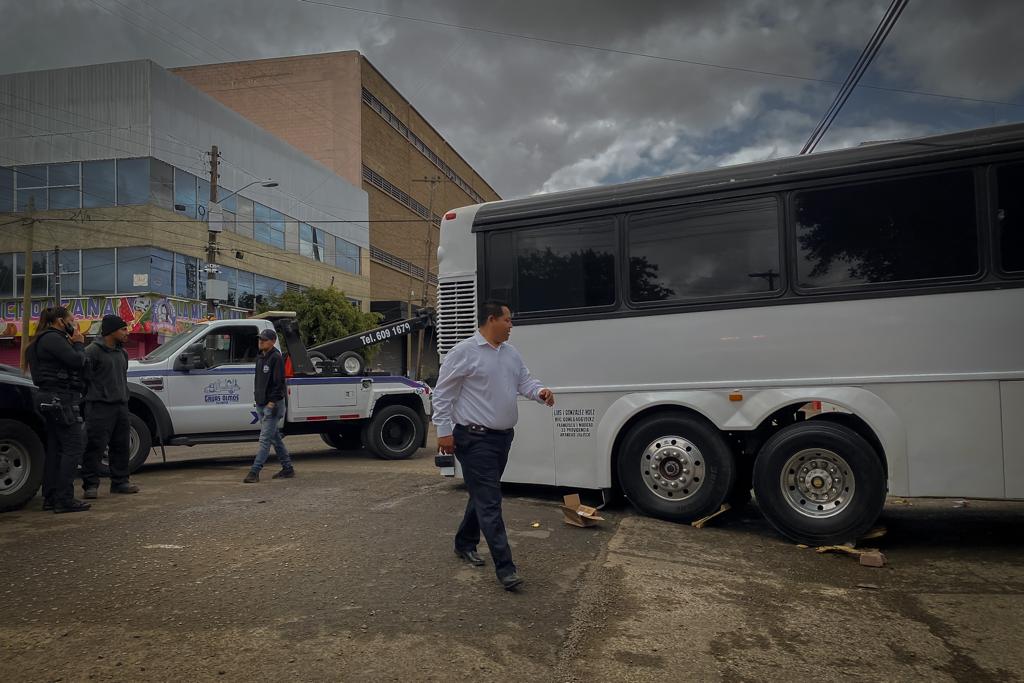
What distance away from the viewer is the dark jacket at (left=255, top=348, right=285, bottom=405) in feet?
30.0

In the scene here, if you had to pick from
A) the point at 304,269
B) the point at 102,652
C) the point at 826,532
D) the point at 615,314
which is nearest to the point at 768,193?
the point at 615,314

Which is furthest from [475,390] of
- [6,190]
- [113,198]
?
[6,190]

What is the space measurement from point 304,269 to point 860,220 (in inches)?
1522

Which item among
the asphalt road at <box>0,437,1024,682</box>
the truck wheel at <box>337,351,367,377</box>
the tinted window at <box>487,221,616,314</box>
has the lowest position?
the asphalt road at <box>0,437,1024,682</box>

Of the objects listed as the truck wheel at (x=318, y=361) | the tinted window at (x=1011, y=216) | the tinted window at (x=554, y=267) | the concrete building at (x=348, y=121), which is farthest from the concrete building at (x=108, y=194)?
the tinted window at (x=1011, y=216)

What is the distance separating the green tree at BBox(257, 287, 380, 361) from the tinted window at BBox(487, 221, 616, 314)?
28541 millimetres

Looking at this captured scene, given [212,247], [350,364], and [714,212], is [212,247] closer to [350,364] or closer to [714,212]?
[350,364]

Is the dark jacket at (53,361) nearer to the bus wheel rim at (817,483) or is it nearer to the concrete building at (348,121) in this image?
the bus wheel rim at (817,483)

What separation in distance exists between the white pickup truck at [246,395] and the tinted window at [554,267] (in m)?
5.40

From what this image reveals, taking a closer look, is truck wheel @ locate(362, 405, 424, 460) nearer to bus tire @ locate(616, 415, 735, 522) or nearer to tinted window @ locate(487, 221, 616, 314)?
tinted window @ locate(487, 221, 616, 314)

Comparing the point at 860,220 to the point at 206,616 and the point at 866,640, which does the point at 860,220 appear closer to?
the point at 866,640

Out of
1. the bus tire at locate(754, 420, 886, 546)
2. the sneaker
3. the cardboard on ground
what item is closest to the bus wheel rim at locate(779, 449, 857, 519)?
the bus tire at locate(754, 420, 886, 546)

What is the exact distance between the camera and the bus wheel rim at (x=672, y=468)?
6.38 m

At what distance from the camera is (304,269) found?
41.6 metres
